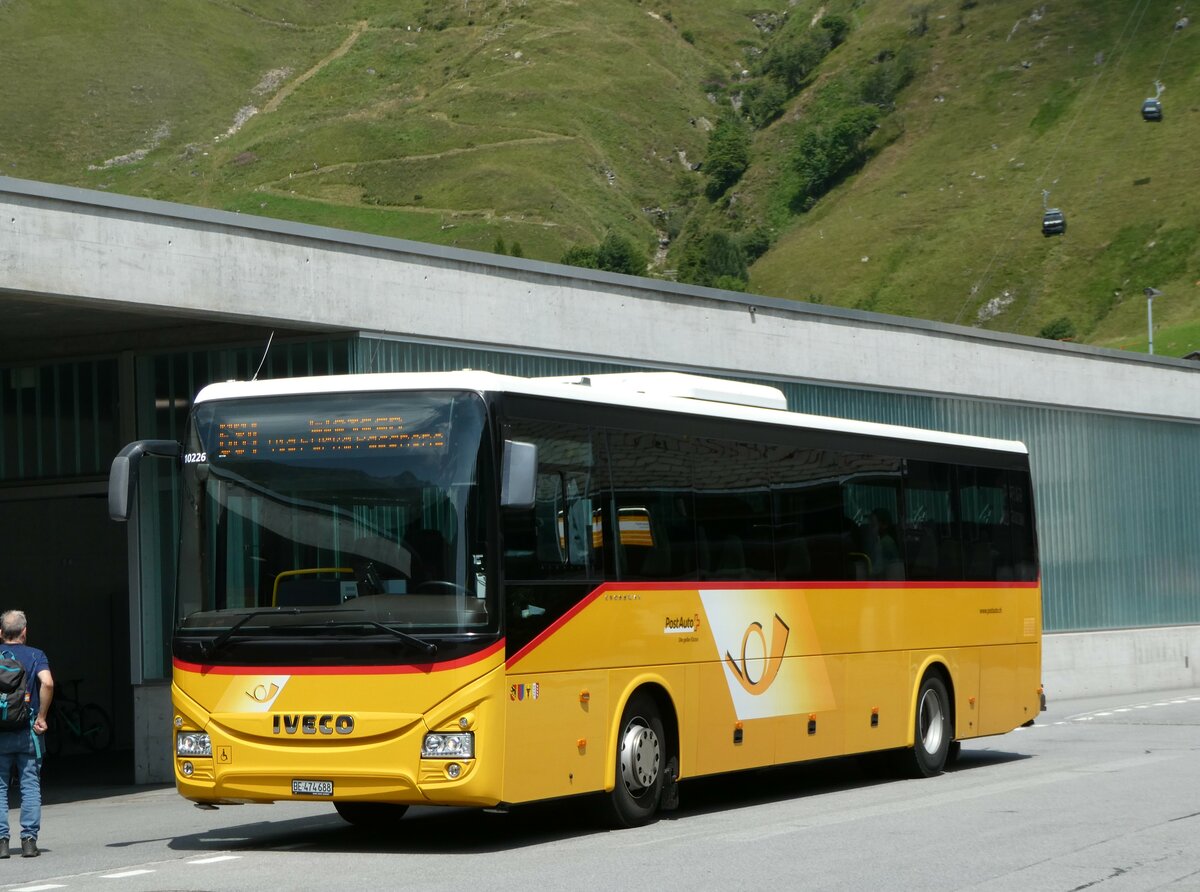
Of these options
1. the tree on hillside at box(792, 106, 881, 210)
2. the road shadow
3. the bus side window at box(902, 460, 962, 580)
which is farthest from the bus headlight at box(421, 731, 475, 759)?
the tree on hillside at box(792, 106, 881, 210)

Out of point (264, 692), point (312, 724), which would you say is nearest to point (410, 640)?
point (312, 724)

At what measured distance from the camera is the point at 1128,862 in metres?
10.6

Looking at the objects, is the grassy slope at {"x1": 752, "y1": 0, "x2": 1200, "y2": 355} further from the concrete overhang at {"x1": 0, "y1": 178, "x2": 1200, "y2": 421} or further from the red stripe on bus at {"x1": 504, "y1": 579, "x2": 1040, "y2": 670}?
the red stripe on bus at {"x1": 504, "y1": 579, "x2": 1040, "y2": 670}

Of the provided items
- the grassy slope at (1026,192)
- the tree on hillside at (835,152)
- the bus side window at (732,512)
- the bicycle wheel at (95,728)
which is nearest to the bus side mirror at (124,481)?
the bus side window at (732,512)

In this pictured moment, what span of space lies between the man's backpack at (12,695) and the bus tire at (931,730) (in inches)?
329

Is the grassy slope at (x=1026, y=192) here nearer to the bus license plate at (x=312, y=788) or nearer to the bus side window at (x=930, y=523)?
the bus side window at (x=930, y=523)

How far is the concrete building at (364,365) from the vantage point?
1728 cm

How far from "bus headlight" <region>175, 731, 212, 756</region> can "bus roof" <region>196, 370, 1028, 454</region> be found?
2.22 meters

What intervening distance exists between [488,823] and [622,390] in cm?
349

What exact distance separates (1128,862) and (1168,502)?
23775 mm

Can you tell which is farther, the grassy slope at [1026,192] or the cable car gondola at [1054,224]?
the grassy slope at [1026,192]

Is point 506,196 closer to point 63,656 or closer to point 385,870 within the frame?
point 63,656

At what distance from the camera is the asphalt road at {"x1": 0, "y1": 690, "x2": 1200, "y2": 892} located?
403 inches

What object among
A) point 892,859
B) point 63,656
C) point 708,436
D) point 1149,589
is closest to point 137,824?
point 708,436
